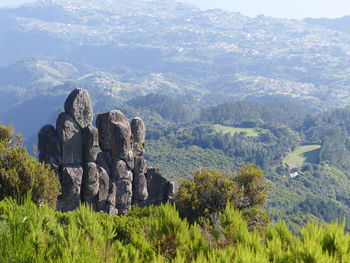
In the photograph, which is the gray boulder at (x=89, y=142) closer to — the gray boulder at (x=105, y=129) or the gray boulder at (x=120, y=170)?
the gray boulder at (x=105, y=129)

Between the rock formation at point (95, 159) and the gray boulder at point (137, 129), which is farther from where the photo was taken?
the gray boulder at point (137, 129)

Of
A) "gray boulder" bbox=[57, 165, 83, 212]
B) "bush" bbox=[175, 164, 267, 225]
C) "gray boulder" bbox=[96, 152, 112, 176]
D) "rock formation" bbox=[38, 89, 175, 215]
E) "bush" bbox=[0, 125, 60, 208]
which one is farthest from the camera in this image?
"gray boulder" bbox=[96, 152, 112, 176]

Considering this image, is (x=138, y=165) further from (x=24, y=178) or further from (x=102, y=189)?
(x=24, y=178)

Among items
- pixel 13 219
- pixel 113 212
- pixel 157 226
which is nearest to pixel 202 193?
pixel 113 212

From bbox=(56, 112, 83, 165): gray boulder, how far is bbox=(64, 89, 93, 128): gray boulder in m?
0.41

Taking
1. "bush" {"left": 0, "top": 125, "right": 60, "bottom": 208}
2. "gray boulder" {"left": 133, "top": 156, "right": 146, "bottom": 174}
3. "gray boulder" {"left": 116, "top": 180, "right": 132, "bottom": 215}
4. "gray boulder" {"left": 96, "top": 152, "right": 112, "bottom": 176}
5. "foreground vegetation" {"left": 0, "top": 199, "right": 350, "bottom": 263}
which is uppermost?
"foreground vegetation" {"left": 0, "top": 199, "right": 350, "bottom": 263}

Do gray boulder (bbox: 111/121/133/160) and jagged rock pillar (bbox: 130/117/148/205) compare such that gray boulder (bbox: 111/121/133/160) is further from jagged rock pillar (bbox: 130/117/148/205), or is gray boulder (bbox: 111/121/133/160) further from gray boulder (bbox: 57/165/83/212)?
gray boulder (bbox: 57/165/83/212)

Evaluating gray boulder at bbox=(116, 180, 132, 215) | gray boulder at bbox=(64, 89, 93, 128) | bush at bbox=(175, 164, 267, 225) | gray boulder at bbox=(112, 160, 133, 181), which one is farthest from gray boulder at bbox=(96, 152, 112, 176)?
bush at bbox=(175, 164, 267, 225)

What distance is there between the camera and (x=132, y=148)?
35.4 m

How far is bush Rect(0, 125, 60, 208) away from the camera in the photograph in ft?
81.4

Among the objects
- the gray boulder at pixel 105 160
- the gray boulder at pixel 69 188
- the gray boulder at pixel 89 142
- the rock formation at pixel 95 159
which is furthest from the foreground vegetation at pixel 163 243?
the gray boulder at pixel 105 160

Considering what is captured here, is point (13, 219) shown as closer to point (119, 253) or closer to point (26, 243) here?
point (26, 243)

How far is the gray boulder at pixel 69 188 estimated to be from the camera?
98.6 ft

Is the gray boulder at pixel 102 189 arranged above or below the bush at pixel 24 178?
below
